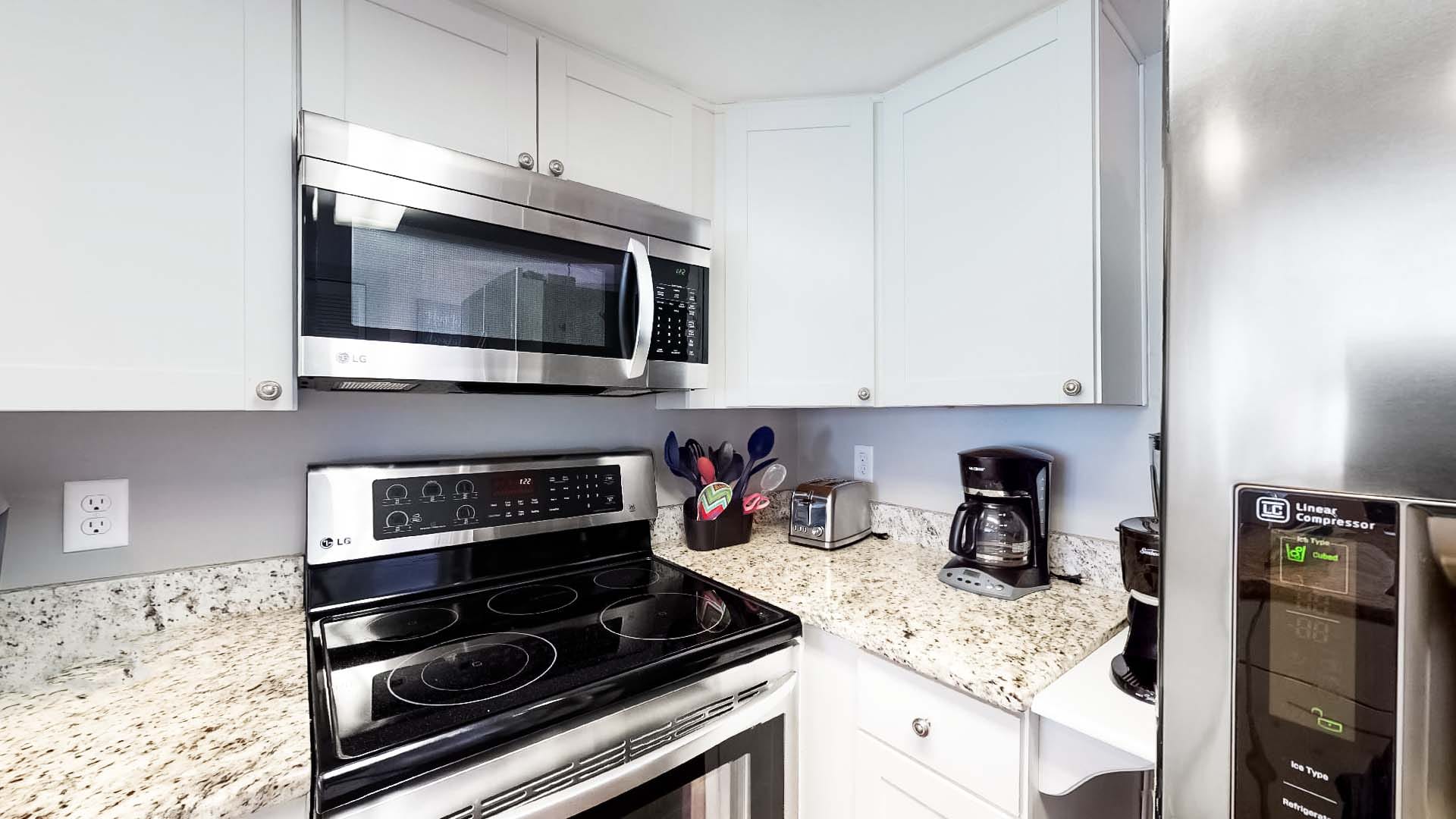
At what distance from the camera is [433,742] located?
0.77 meters

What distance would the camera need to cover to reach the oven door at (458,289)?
98 centimetres

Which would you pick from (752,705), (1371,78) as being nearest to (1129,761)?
(752,705)

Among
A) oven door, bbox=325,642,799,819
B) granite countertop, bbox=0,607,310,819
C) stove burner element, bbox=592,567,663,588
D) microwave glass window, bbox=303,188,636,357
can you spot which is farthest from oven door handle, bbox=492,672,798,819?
microwave glass window, bbox=303,188,636,357

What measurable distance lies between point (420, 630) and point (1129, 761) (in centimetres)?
122

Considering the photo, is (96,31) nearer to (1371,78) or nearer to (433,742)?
(433,742)

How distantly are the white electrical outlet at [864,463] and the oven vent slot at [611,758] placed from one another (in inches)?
37.1

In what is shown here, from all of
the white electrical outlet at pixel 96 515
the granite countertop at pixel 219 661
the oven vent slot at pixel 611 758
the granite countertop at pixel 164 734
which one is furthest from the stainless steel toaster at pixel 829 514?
the white electrical outlet at pixel 96 515

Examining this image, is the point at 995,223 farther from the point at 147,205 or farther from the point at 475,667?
the point at 147,205

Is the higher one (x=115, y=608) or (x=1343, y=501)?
(x=1343, y=501)

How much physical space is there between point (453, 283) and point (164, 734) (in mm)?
775

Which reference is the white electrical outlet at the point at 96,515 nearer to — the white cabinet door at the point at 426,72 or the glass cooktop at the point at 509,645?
the glass cooktop at the point at 509,645

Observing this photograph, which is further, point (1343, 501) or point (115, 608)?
point (115, 608)

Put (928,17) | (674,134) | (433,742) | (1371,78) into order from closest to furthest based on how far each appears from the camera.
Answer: (1371,78)
(433,742)
(928,17)
(674,134)

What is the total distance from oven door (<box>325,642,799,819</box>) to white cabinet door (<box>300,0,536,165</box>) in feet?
3.57
